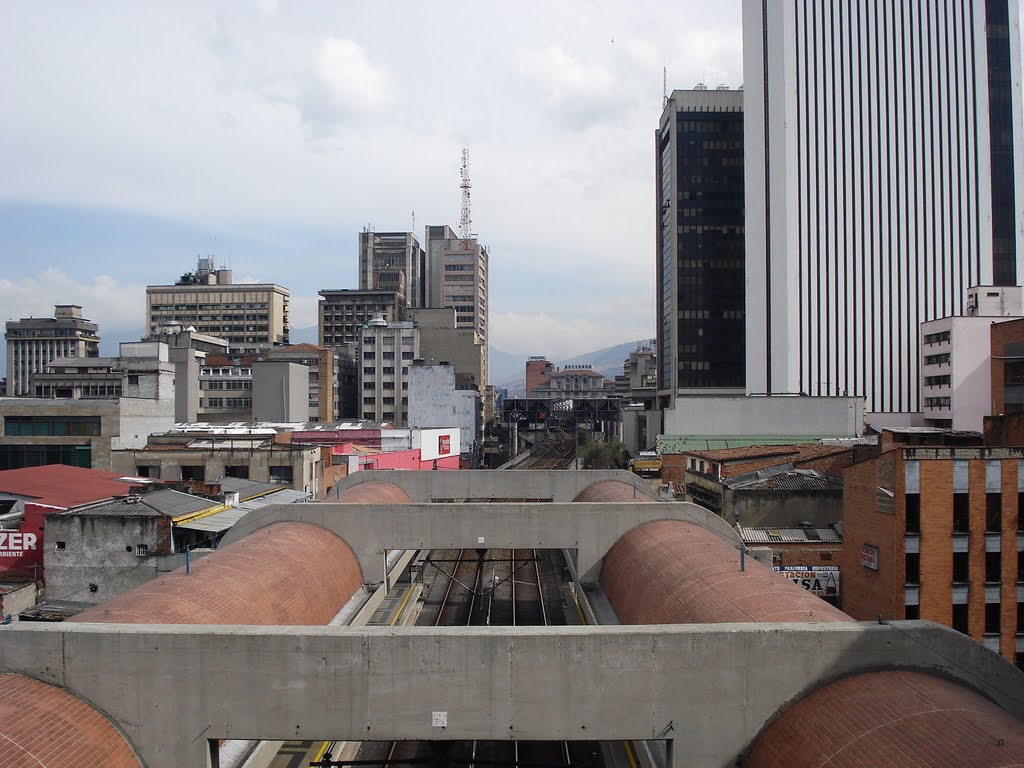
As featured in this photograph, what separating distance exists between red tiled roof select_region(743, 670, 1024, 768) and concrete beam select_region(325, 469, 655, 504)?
23726 millimetres

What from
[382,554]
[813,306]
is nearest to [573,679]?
[382,554]

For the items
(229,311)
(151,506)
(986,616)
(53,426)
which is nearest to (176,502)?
(151,506)

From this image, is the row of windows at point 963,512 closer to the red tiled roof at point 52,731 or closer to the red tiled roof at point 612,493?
the red tiled roof at point 612,493

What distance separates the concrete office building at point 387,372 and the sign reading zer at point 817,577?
6417 centimetres

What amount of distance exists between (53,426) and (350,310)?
263 feet

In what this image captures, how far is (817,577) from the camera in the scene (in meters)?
27.2

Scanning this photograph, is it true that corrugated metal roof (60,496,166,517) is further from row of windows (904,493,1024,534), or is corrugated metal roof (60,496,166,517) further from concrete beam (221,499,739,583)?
row of windows (904,493,1024,534)

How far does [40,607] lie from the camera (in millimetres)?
22062

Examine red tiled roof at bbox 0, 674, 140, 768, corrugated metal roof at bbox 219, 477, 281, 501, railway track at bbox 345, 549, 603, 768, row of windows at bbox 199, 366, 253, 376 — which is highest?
row of windows at bbox 199, 366, 253, 376

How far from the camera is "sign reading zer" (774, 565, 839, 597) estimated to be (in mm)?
27156

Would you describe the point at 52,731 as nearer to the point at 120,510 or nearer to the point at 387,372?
the point at 120,510

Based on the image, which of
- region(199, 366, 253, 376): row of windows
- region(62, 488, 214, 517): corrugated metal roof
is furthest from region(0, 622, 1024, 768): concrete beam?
region(199, 366, 253, 376): row of windows

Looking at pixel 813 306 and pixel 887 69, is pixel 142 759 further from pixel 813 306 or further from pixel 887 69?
pixel 887 69

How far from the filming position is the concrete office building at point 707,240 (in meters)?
83.2
